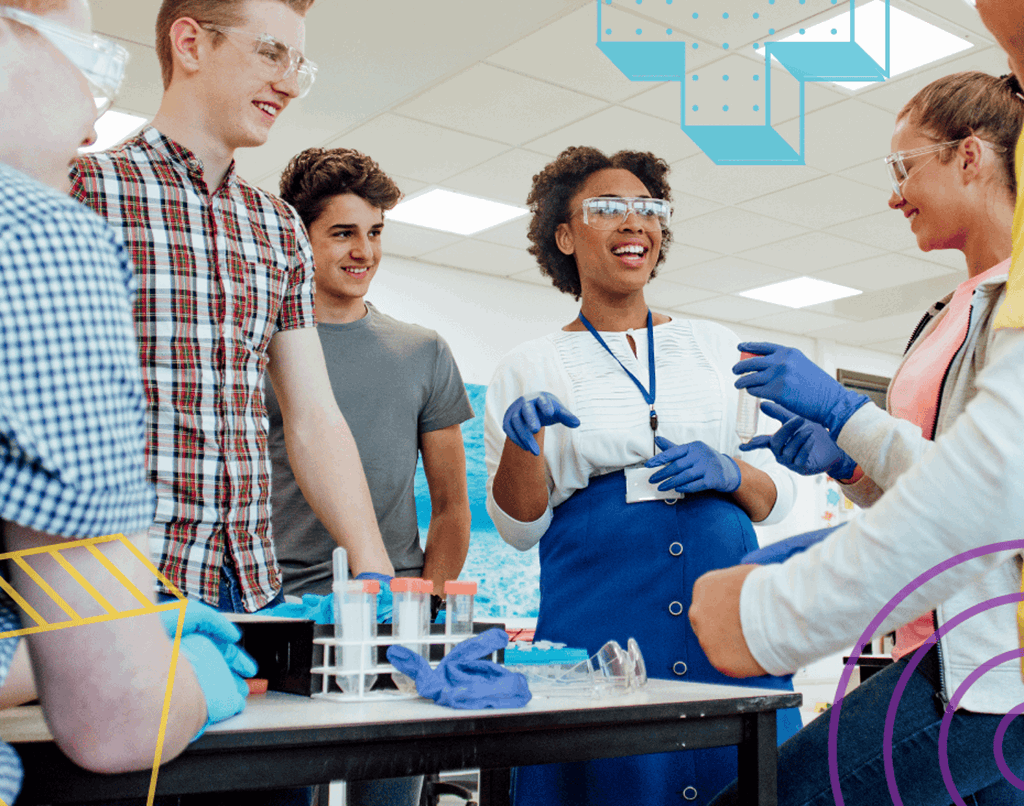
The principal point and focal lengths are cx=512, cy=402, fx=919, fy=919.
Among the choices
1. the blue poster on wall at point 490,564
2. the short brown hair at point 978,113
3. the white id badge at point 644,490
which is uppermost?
the short brown hair at point 978,113

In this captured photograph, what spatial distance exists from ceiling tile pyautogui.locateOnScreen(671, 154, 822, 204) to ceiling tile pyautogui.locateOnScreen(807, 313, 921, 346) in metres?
3.06

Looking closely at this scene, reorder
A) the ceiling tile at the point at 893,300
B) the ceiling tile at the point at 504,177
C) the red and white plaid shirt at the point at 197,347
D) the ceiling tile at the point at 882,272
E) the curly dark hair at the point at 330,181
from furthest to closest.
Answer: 1. the ceiling tile at the point at 893,300
2. the ceiling tile at the point at 882,272
3. the ceiling tile at the point at 504,177
4. the curly dark hair at the point at 330,181
5. the red and white plaid shirt at the point at 197,347

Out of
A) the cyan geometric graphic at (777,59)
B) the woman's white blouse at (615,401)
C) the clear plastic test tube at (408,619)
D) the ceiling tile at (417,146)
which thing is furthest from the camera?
the ceiling tile at (417,146)

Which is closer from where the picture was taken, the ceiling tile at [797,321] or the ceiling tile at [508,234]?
the ceiling tile at [508,234]

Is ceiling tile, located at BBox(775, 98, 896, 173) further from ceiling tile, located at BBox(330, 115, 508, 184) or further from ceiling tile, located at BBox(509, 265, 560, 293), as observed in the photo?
ceiling tile, located at BBox(509, 265, 560, 293)

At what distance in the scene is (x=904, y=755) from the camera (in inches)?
44.6

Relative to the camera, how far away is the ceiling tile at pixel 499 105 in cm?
380

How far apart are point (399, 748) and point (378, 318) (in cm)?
155

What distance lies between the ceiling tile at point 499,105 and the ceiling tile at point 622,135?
0.08m

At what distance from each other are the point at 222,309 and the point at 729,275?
542 centimetres

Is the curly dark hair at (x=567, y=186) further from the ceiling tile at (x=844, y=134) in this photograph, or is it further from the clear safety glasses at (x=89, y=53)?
the ceiling tile at (x=844, y=134)

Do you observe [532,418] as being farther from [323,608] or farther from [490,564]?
[490,564]

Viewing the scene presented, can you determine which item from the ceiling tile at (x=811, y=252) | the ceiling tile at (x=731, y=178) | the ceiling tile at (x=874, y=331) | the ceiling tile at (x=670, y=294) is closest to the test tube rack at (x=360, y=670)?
the ceiling tile at (x=731, y=178)

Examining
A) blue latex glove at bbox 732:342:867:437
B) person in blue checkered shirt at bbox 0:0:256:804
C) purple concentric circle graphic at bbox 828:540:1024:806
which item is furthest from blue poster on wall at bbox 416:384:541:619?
person in blue checkered shirt at bbox 0:0:256:804
